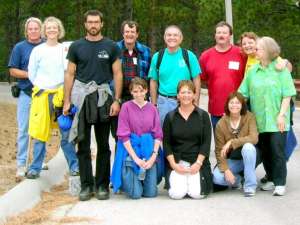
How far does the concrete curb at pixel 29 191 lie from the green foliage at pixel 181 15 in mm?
21559

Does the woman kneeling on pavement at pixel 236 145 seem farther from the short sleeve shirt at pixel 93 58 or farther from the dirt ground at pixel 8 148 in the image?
the dirt ground at pixel 8 148

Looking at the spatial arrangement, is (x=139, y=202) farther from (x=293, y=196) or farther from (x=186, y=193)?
(x=293, y=196)

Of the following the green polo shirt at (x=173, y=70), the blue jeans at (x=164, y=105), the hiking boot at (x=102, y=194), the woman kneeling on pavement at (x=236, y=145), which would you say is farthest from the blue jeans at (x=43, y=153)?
the woman kneeling on pavement at (x=236, y=145)

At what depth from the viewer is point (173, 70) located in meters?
7.72

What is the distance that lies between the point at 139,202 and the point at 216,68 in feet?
6.77

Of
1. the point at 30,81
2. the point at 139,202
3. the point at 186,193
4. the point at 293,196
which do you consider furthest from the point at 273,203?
the point at 30,81

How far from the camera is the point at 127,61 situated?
25.7 ft

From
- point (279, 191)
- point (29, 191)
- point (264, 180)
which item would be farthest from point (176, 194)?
point (29, 191)

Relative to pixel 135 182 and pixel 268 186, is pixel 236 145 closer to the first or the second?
pixel 268 186

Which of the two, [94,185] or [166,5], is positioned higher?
[166,5]

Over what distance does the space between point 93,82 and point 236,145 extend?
5.93ft

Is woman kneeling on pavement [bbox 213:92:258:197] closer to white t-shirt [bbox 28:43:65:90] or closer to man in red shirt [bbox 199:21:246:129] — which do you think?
man in red shirt [bbox 199:21:246:129]

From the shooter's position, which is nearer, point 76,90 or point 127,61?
point 76,90

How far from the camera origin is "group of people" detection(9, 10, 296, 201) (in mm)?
7180
